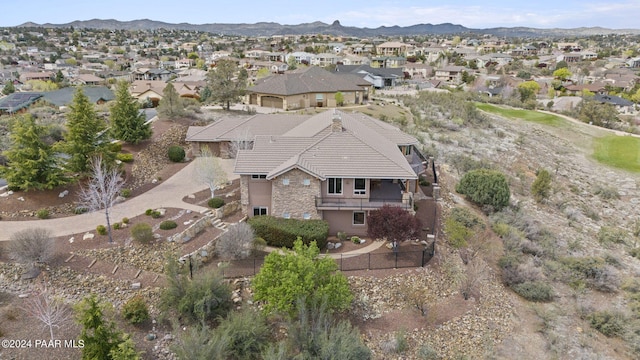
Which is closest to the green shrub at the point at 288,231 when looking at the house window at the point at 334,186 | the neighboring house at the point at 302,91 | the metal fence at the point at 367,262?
the metal fence at the point at 367,262

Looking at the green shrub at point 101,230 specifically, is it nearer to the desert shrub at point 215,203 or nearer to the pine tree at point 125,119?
the desert shrub at point 215,203

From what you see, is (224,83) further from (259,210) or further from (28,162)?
(259,210)

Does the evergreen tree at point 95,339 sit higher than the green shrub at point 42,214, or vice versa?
the green shrub at point 42,214

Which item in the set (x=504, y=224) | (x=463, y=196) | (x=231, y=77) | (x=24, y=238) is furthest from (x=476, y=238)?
(x=231, y=77)

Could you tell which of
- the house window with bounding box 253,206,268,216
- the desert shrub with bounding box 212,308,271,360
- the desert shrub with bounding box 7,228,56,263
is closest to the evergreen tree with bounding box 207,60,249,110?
the house window with bounding box 253,206,268,216

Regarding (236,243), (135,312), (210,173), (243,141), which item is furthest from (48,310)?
(243,141)

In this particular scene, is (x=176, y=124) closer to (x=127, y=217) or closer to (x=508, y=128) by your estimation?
(x=127, y=217)

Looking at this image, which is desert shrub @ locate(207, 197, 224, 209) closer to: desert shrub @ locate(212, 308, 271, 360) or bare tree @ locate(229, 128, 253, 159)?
bare tree @ locate(229, 128, 253, 159)
